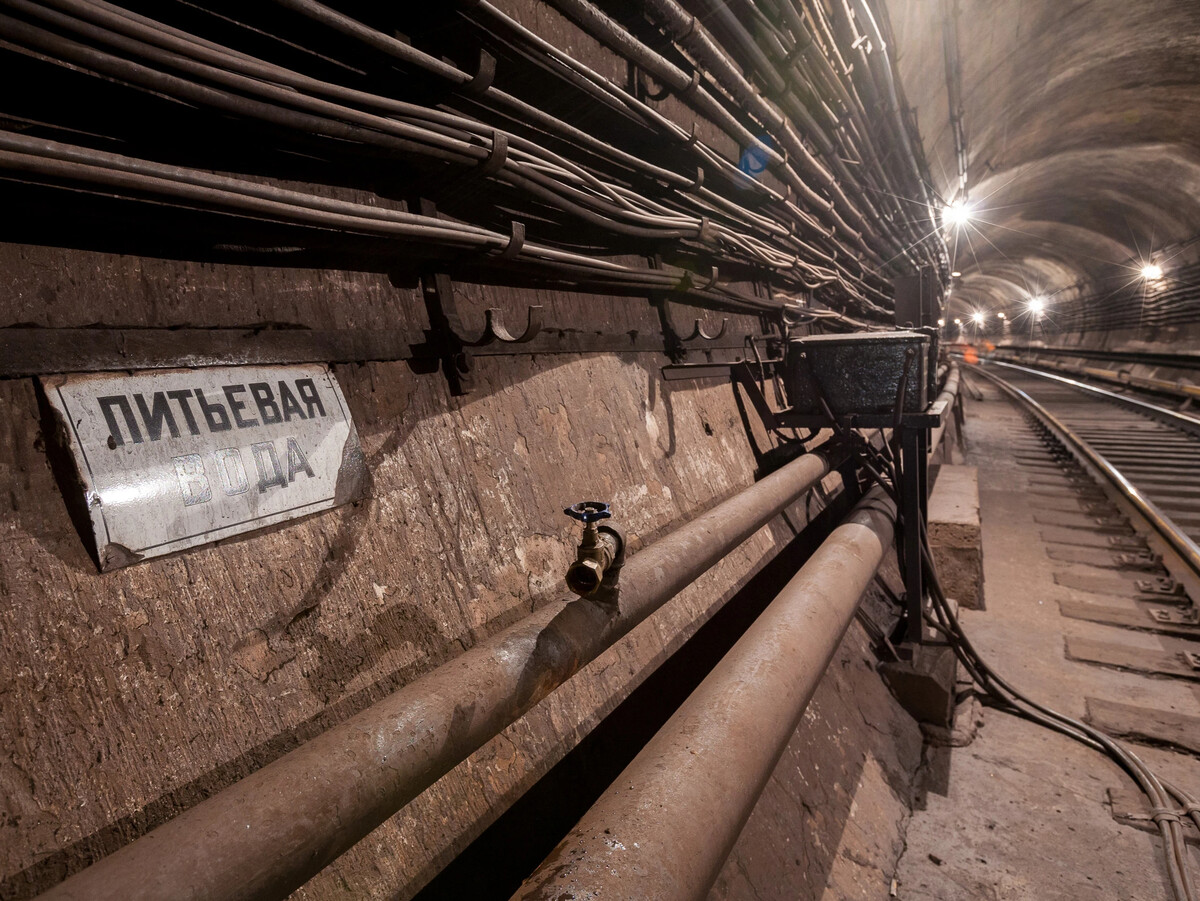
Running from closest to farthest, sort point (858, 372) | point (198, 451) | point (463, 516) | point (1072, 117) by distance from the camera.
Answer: point (198, 451) < point (463, 516) < point (858, 372) < point (1072, 117)

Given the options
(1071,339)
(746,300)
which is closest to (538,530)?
(746,300)

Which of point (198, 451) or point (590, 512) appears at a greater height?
point (198, 451)

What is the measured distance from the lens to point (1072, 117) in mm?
12266

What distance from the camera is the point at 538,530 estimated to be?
1.70 meters

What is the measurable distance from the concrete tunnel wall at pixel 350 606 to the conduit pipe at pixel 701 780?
390 millimetres

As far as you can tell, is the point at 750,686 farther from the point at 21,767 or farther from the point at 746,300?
the point at 746,300

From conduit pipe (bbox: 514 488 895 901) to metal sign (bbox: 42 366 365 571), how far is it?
2.63 ft

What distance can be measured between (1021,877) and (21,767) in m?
2.94

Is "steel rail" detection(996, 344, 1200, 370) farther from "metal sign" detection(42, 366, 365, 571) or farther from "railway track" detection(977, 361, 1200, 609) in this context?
"metal sign" detection(42, 366, 365, 571)

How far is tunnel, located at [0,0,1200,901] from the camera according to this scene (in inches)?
34.3

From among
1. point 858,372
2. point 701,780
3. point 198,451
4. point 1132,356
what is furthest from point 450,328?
point 1132,356

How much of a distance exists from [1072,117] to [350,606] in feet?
55.0

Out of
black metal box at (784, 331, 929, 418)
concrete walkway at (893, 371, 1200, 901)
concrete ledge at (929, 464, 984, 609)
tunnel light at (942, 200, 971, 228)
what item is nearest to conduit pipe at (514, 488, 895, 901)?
concrete walkway at (893, 371, 1200, 901)

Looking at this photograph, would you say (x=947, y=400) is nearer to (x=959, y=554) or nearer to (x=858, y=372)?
(x=959, y=554)
